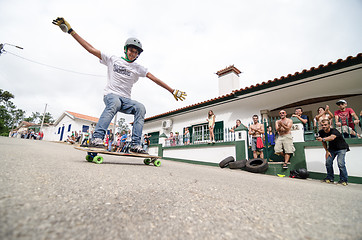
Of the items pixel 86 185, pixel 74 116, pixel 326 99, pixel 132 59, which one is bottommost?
pixel 86 185

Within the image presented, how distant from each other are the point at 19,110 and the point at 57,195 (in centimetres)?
6615

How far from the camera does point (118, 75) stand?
3.04 meters

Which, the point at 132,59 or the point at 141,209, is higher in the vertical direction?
the point at 132,59

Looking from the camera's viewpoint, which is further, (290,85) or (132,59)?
(290,85)

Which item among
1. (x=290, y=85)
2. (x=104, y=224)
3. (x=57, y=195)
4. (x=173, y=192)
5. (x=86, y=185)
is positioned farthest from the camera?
(x=290, y=85)

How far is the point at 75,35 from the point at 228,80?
10615 millimetres

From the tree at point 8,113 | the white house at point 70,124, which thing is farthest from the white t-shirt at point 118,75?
the tree at point 8,113

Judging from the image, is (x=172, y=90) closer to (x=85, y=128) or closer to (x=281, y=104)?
(x=281, y=104)

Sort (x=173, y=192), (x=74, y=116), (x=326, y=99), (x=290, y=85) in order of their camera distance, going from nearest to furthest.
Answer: (x=173, y=192)
(x=290, y=85)
(x=326, y=99)
(x=74, y=116)

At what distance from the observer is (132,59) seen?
3.21m

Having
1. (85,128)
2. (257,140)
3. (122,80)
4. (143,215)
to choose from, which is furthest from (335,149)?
(85,128)

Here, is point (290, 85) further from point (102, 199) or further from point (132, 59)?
point (102, 199)

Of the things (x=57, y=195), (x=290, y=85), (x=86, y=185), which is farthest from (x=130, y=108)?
(x=290, y=85)

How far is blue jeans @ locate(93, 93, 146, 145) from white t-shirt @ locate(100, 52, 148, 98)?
6.0 inches
